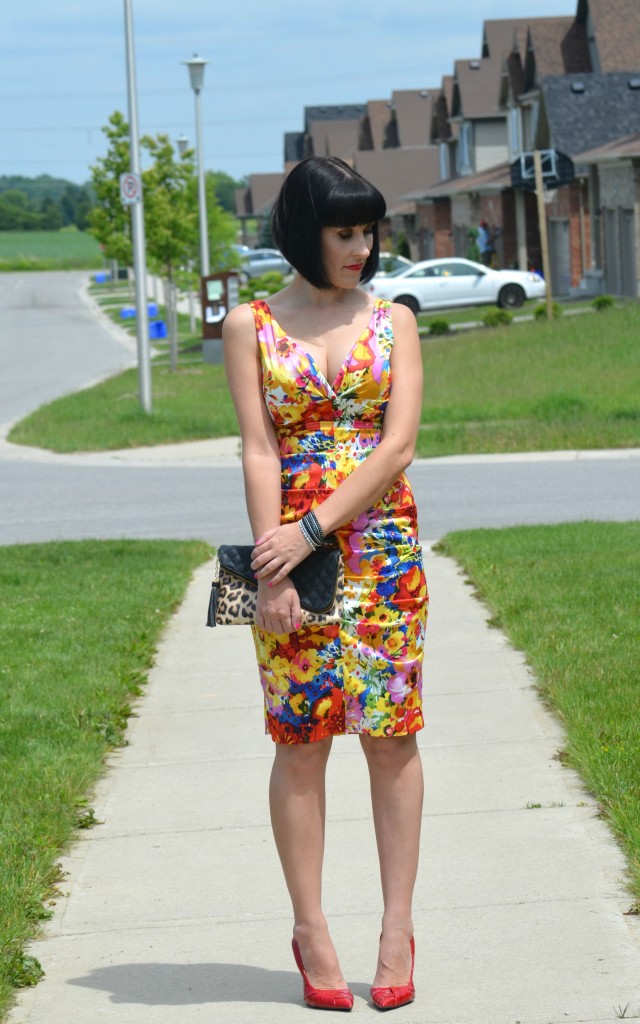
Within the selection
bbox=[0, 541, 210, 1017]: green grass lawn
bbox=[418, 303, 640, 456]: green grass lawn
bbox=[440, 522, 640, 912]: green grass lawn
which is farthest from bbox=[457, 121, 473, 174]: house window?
bbox=[0, 541, 210, 1017]: green grass lawn

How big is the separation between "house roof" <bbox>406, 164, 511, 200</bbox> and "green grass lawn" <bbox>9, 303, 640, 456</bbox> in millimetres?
20200

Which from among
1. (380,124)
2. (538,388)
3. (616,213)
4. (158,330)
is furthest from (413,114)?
(538,388)

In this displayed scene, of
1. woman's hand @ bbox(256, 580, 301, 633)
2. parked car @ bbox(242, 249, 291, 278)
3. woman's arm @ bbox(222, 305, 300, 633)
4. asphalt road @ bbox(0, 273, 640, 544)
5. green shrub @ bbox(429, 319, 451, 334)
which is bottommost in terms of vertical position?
asphalt road @ bbox(0, 273, 640, 544)

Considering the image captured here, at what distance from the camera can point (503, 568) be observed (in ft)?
31.3

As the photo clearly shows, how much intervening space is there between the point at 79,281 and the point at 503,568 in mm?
96445

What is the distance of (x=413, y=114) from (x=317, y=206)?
75172 mm

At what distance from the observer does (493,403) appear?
848 inches

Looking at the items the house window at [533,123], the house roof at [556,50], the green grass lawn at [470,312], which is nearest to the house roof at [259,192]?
the house window at [533,123]

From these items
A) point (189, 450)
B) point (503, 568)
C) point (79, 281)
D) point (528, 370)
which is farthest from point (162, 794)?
point (79, 281)

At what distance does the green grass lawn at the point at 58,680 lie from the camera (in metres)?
4.70

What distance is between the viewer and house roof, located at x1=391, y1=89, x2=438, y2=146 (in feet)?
249

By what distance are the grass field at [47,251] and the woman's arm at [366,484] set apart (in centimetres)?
12661

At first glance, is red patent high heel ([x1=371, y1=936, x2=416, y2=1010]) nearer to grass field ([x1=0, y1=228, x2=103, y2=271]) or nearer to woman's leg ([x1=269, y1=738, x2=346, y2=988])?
woman's leg ([x1=269, y1=738, x2=346, y2=988])

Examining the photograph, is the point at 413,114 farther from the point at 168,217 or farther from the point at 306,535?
the point at 306,535
